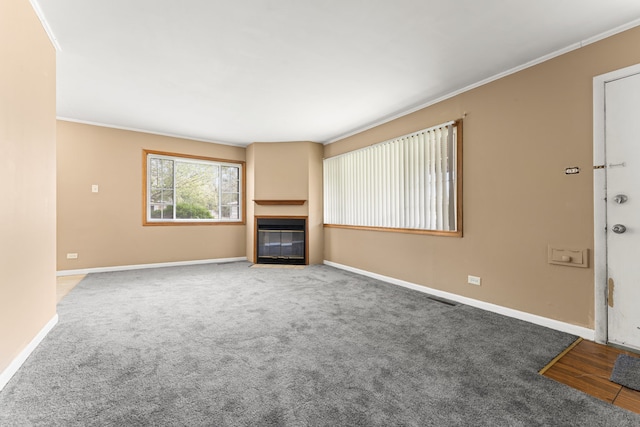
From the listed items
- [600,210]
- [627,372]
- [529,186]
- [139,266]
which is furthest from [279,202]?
[627,372]

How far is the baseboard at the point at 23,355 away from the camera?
5.73 ft

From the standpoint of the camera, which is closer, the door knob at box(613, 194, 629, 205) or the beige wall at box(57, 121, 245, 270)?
the door knob at box(613, 194, 629, 205)

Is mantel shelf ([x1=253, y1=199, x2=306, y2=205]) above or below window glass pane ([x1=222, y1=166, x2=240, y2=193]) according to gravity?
below

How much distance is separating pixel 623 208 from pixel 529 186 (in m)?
0.70

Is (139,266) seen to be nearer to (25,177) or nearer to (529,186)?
(25,177)

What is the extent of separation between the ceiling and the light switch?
1799 millimetres

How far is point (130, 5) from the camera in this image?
215cm

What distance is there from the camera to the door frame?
94.9 inches

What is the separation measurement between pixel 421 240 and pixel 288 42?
113 inches

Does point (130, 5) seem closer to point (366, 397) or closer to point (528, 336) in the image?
point (366, 397)

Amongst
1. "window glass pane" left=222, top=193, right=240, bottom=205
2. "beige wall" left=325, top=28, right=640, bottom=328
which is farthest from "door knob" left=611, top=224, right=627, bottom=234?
"window glass pane" left=222, top=193, right=240, bottom=205

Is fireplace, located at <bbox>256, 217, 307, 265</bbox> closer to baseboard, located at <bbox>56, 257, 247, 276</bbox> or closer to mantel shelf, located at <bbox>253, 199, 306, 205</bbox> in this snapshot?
mantel shelf, located at <bbox>253, 199, 306, 205</bbox>

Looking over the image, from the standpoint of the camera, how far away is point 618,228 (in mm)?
2330

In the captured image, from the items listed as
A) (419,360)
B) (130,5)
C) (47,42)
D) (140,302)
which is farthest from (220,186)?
(419,360)
